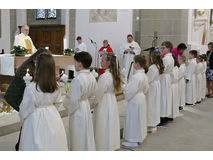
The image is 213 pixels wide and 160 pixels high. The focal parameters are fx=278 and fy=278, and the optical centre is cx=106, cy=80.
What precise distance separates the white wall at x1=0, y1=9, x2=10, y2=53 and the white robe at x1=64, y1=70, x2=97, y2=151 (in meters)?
12.6

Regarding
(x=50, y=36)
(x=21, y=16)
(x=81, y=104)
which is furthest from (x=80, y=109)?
(x=21, y=16)

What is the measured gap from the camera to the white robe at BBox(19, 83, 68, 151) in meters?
2.84

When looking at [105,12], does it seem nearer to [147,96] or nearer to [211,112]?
[211,112]

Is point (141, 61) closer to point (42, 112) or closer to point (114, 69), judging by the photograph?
point (114, 69)

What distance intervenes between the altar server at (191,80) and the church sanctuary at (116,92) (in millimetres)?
29

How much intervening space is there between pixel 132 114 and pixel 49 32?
477 inches

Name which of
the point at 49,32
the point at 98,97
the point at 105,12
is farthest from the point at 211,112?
the point at 49,32

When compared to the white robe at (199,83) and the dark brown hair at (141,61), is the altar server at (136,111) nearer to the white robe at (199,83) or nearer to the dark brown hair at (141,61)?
the dark brown hair at (141,61)

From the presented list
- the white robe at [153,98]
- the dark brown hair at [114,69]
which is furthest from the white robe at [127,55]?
the dark brown hair at [114,69]

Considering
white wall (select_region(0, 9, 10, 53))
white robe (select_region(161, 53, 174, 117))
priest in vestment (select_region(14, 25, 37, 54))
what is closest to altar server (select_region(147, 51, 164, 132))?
white robe (select_region(161, 53, 174, 117))

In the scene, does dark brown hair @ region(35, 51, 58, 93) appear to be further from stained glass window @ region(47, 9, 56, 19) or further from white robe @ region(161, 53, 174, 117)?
stained glass window @ region(47, 9, 56, 19)

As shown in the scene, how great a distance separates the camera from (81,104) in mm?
3424

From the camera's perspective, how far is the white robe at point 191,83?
7.88m
